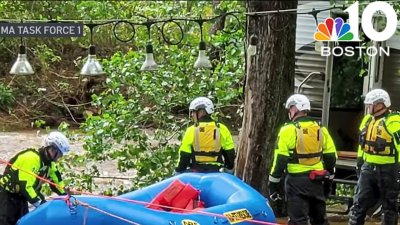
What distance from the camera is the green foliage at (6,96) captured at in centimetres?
1931

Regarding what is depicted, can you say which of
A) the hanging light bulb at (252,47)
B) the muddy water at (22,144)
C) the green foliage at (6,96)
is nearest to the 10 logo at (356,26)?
the hanging light bulb at (252,47)

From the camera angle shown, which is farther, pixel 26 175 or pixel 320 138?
pixel 320 138

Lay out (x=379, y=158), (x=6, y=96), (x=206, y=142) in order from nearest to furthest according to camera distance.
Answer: (x=379, y=158) < (x=206, y=142) < (x=6, y=96)

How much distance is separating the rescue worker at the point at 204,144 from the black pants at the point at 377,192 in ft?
4.81

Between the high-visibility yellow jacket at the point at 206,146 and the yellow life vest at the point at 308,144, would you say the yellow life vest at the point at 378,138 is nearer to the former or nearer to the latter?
the yellow life vest at the point at 308,144

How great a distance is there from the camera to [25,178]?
784 centimetres

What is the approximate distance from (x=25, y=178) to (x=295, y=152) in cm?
264

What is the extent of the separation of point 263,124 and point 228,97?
1.15m

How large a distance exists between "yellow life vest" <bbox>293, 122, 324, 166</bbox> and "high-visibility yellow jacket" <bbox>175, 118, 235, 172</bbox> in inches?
45.9

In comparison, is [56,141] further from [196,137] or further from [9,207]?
[196,137]

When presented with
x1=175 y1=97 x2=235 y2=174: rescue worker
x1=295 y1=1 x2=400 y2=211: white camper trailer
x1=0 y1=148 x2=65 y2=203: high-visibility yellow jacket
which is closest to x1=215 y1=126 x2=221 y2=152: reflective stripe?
x1=175 y1=97 x2=235 y2=174: rescue worker

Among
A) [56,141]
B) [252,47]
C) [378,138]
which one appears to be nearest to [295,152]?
[378,138]

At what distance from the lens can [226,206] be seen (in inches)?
310

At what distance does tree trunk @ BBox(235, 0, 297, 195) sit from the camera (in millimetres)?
10023
